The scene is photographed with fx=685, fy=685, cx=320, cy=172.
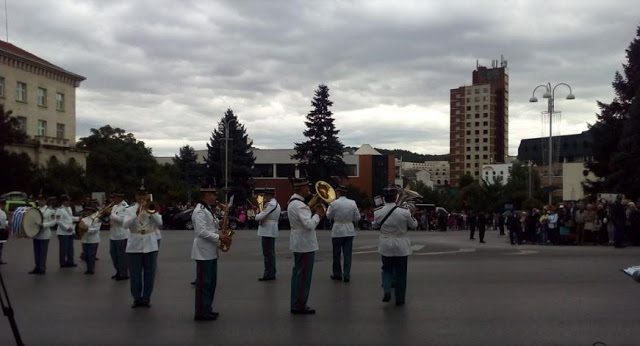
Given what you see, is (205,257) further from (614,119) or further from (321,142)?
(321,142)

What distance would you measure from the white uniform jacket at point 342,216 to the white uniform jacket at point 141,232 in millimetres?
4109

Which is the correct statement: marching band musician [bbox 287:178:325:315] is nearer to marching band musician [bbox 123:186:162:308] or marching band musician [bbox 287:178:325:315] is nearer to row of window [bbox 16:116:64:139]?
marching band musician [bbox 123:186:162:308]

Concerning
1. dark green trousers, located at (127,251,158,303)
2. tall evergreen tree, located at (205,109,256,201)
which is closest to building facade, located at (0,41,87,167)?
tall evergreen tree, located at (205,109,256,201)

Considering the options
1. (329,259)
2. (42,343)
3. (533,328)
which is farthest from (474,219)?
Answer: (42,343)

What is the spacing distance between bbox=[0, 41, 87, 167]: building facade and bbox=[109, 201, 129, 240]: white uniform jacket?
Answer: 2073 inches

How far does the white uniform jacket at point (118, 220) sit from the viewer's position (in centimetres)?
1407

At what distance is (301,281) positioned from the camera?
10.2 m

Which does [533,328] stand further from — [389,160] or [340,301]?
[389,160]

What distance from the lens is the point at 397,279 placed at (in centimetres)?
1096

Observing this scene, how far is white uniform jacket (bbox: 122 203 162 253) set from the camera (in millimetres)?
11117

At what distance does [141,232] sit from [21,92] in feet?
221

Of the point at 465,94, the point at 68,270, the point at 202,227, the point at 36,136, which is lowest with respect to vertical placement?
the point at 68,270

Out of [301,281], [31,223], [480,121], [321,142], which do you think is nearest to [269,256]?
[301,281]

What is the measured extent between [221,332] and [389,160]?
9803 cm
